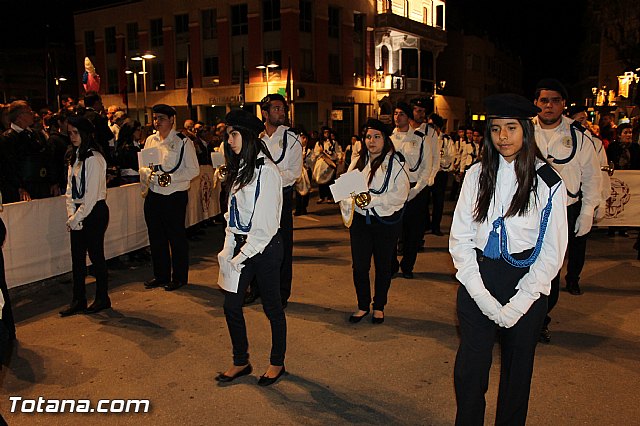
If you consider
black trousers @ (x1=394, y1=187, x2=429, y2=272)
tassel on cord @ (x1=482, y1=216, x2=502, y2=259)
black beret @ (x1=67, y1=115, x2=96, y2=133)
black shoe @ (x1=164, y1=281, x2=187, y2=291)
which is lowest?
black shoe @ (x1=164, y1=281, x2=187, y2=291)

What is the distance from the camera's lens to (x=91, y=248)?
20.7ft

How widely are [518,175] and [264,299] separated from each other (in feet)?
7.64

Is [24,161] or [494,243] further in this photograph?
[24,161]

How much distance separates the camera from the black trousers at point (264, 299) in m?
4.47

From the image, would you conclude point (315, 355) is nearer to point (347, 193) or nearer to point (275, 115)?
point (347, 193)

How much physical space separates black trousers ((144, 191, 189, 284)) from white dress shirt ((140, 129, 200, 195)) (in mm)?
96

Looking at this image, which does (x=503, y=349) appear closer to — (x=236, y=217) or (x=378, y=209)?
(x=236, y=217)

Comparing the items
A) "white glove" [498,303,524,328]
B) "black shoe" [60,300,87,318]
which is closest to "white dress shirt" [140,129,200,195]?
"black shoe" [60,300,87,318]

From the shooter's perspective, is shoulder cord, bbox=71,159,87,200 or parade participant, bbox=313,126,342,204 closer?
shoulder cord, bbox=71,159,87,200

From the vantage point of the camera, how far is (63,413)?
4.19 metres

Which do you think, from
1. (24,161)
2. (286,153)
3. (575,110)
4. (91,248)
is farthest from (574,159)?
(24,161)

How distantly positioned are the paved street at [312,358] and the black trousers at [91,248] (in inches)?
12.9

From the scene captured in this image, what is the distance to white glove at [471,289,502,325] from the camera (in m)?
3.04

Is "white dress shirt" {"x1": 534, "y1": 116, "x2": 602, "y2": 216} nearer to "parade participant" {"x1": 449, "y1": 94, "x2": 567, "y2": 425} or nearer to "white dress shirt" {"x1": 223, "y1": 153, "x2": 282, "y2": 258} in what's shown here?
"parade participant" {"x1": 449, "y1": 94, "x2": 567, "y2": 425}
